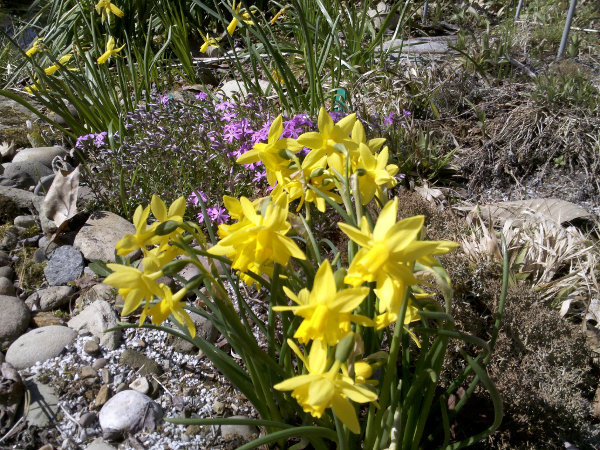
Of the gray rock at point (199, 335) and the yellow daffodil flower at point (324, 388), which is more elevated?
the yellow daffodil flower at point (324, 388)

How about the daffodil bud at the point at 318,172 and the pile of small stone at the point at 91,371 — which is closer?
the daffodil bud at the point at 318,172

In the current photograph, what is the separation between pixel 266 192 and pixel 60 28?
12.7 feet

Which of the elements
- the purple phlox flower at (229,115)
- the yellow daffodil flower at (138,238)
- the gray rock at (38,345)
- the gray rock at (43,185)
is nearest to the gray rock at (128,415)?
the gray rock at (38,345)

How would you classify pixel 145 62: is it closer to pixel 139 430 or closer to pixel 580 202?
pixel 139 430

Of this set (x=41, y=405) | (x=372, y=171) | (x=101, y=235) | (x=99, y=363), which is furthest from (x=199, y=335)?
(x=372, y=171)

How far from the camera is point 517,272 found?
242 centimetres

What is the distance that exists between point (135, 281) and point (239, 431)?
966mm

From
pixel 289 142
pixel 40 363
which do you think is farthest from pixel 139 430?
pixel 289 142

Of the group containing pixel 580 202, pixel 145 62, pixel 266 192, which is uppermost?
pixel 145 62

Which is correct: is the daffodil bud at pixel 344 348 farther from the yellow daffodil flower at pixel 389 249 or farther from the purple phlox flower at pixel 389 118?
the purple phlox flower at pixel 389 118

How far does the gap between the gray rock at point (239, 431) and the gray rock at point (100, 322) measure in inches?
25.1

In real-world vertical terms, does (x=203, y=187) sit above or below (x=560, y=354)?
above

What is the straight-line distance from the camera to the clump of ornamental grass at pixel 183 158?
2883 millimetres

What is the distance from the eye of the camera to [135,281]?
3.65 feet
